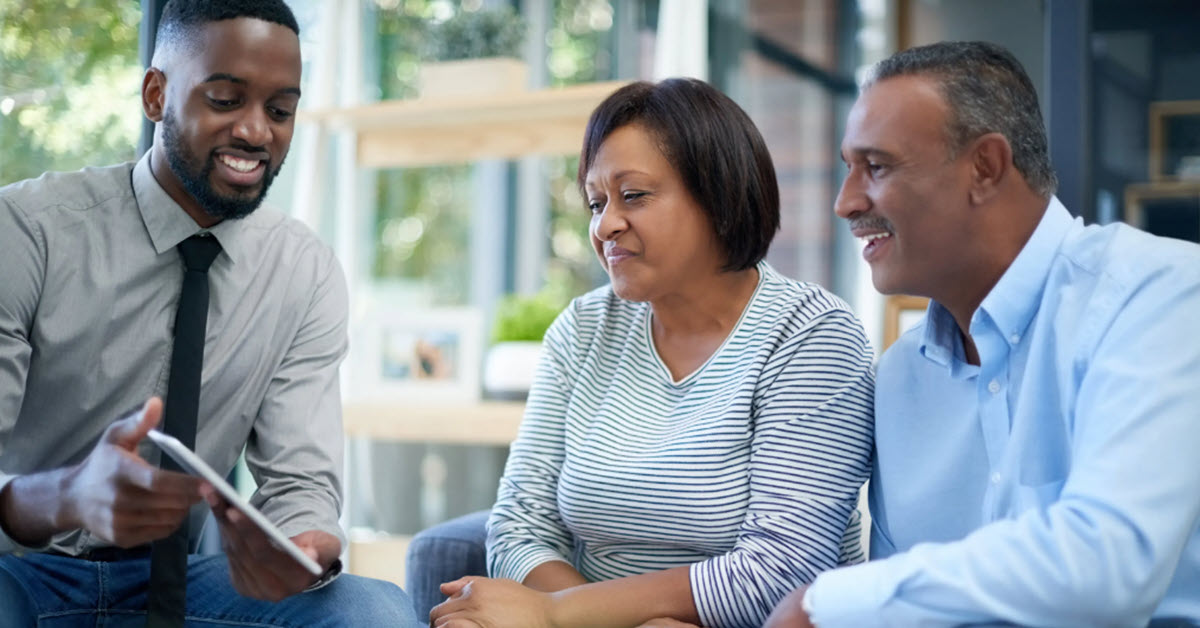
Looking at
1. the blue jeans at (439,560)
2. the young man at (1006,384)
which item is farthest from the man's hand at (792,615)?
the blue jeans at (439,560)

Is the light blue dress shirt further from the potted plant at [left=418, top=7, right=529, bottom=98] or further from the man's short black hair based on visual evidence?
the potted plant at [left=418, top=7, right=529, bottom=98]

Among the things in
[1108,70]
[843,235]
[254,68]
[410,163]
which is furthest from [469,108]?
[1108,70]

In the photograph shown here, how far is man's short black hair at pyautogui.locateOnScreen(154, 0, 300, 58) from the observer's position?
167cm

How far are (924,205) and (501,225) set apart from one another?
8.79 feet

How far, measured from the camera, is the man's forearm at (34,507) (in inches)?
52.6

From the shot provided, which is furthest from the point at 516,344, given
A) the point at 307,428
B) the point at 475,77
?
the point at 307,428

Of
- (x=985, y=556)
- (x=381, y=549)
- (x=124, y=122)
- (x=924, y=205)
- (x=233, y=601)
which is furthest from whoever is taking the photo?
(x=381, y=549)

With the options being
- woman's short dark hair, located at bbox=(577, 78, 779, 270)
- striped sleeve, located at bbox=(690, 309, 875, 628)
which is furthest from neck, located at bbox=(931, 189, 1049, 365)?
woman's short dark hair, located at bbox=(577, 78, 779, 270)

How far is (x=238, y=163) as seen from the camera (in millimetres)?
1688

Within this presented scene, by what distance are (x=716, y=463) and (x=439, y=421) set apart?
1.62m

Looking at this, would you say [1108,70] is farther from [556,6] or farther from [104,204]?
[104,204]

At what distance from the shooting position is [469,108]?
3.10 metres

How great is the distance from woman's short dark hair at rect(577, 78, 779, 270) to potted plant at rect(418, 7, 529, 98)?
4.91ft

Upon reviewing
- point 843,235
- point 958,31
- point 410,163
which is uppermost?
point 958,31
